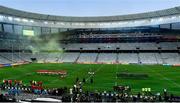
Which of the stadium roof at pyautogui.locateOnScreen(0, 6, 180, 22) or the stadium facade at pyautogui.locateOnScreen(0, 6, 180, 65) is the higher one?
the stadium roof at pyautogui.locateOnScreen(0, 6, 180, 22)

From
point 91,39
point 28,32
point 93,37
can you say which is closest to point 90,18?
point 93,37

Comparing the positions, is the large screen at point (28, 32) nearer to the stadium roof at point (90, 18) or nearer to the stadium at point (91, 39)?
the stadium at point (91, 39)

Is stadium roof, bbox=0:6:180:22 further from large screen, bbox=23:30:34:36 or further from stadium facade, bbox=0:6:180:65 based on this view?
large screen, bbox=23:30:34:36

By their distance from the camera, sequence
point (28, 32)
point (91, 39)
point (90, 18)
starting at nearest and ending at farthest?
point (28, 32), point (90, 18), point (91, 39)

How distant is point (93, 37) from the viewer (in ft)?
351

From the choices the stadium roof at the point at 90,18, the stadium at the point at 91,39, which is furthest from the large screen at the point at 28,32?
the stadium roof at the point at 90,18

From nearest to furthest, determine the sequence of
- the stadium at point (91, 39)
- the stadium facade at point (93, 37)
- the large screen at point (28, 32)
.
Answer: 1. the stadium at point (91, 39)
2. the stadium facade at point (93, 37)
3. the large screen at point (28, 32)

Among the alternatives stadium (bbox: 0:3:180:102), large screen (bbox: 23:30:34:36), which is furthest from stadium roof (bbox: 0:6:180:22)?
large screen (bbox: 23:30:34:36)

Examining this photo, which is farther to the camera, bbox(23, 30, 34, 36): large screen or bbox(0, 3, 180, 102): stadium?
bbox(23, 30, 34, 36): large screen

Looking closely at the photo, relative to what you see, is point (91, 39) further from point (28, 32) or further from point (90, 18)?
point (28, 32)

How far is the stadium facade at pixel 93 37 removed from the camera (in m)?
89.6

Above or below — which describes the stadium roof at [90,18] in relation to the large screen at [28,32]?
above

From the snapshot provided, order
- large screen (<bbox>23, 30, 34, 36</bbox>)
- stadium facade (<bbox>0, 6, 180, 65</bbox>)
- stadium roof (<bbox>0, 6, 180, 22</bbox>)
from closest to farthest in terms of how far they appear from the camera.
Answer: stadium roof (<bbox>0, 6, 180, 22</bbox>) → stadium facade (<bbox>0, 6, 180, 65</bbox>) → large screen (<bbox>23, 30, 34, 36</bbox>)

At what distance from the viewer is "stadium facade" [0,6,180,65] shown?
89625 millimetres
